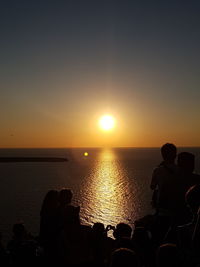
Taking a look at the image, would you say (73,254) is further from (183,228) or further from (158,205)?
(183,228)

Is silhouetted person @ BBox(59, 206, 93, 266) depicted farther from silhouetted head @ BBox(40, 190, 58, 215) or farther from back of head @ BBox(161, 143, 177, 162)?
back of head @ BBox(161, 143, 177, 162)

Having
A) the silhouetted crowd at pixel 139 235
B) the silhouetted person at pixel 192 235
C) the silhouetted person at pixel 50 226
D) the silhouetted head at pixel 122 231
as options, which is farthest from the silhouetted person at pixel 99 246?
the silhouetted person at pixel 192 235

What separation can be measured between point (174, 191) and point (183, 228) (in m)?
1.57

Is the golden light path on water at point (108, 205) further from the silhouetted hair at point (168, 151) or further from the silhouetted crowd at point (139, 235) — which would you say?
the silhouetted hair at point (168, 151)

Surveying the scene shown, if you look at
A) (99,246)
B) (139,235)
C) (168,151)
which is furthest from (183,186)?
(99,246)

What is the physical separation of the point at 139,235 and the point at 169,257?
1955 mm

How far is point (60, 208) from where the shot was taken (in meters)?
6.89

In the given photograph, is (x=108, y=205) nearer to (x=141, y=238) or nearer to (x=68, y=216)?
(x=68, y=216)

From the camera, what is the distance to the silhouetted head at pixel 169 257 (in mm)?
3639

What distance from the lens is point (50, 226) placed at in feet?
22.5

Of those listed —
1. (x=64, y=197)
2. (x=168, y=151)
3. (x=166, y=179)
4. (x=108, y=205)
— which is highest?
(x=168, y=151)

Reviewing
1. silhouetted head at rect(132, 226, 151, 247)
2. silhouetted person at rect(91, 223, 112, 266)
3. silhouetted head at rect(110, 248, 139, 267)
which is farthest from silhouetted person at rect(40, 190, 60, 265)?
silhouetted head at rect(110, 248, 139, 267)

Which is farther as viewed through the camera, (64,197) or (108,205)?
(108,205)

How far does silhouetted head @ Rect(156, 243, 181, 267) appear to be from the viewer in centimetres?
364
